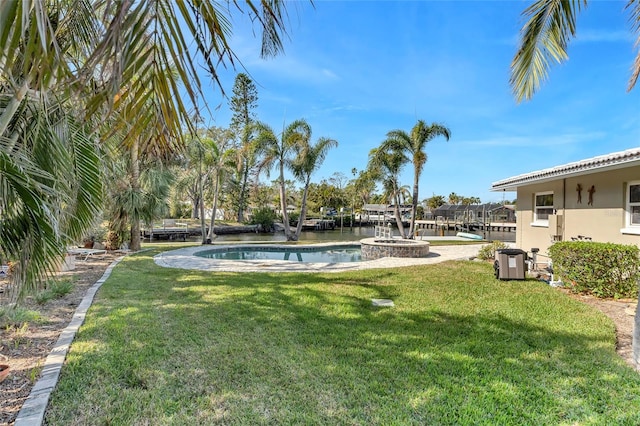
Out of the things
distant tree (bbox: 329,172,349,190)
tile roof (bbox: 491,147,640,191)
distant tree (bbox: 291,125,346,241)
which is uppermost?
distant tree (bbox: 329,172,349,190)

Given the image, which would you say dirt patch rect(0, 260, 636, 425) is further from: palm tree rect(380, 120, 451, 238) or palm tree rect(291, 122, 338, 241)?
palm tree rect(291, 122, 338, 241)

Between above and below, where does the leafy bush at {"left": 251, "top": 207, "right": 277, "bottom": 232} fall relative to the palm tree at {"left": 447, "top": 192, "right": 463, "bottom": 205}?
below

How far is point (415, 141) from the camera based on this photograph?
19609mm

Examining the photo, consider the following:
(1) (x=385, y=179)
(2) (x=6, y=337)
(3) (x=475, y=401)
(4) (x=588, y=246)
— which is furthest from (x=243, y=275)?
(1) (x=385, y=179)

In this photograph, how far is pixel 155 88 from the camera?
1977 millimetres

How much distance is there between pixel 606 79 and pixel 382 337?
33.0ft

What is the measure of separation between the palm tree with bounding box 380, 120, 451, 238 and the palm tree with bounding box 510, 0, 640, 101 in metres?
14.6

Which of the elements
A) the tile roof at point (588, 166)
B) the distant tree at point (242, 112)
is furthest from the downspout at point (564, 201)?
the distant tree at point (242, 112)

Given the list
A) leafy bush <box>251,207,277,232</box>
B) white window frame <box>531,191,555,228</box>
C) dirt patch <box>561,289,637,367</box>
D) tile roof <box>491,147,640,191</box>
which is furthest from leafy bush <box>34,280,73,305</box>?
leafy bush <box>251,207,277,232</box>

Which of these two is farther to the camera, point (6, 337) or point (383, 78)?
point (383, 78)

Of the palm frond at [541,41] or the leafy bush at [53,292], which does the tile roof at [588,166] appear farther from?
the leafy bush at [53,292]

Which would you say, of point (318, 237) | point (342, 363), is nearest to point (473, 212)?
point (318, 237)

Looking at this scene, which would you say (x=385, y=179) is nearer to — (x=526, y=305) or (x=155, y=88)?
(x=526, y=305)

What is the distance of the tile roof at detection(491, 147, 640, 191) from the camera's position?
7.09 meters
